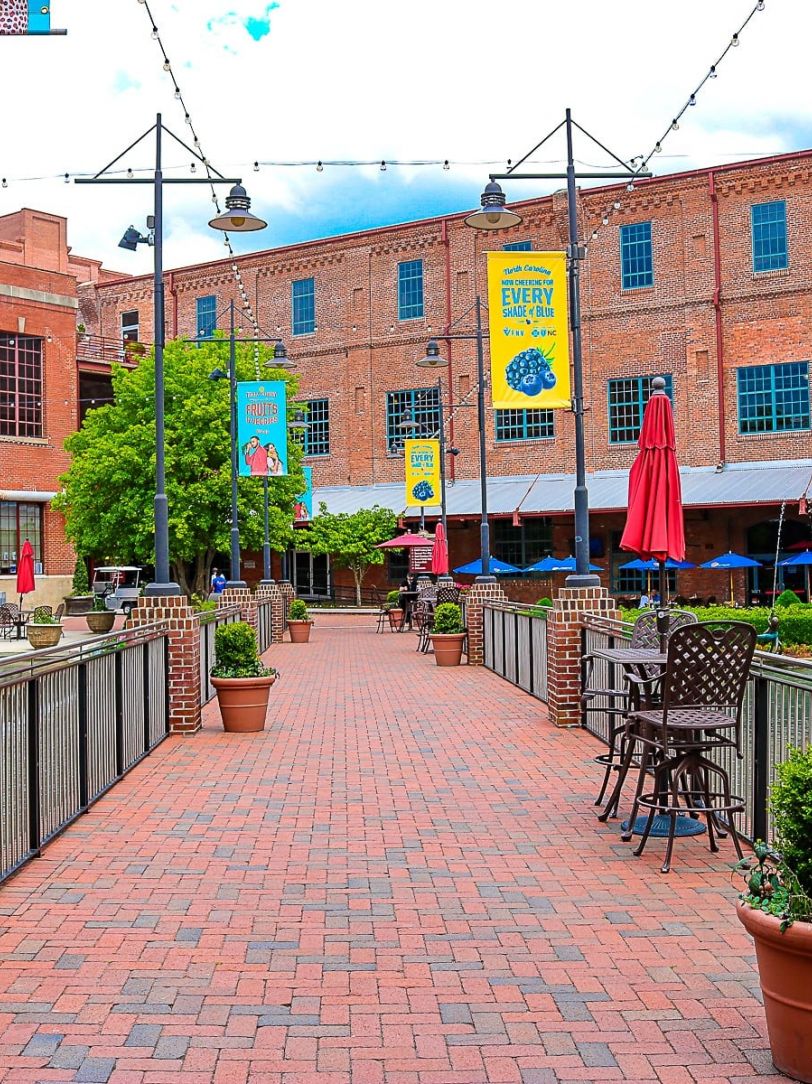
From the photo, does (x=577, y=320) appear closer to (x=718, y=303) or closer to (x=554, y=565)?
(x=554, y=565)

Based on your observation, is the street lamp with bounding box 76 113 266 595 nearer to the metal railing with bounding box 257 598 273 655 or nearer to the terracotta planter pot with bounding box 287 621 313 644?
the metal railing with bounding box 257 598 273 655

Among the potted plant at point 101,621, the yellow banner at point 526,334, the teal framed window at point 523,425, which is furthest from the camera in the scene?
the teal framed window at point 523,425

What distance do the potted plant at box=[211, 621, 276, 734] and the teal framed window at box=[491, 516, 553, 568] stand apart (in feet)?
86.6

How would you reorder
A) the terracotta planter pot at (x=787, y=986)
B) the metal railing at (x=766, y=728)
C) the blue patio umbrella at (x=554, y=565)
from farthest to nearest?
1. the blue patio umbrella at (x=554, y=565)
2. the metal railing at (x=766, y=728)
3. the terracotta planter pot at (x=787, y=986)

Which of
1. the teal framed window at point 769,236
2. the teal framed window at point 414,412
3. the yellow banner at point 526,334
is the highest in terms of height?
the teal framed window at point 769,236

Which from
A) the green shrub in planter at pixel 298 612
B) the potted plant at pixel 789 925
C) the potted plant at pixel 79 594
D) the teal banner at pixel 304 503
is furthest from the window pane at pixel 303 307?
the potted plant at pixel 789 925

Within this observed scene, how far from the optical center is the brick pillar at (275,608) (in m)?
29.2

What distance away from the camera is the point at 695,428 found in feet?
119

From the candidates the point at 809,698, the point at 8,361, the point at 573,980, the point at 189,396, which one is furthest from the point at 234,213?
the point at 8,361

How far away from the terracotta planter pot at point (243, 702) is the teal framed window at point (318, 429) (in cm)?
3276

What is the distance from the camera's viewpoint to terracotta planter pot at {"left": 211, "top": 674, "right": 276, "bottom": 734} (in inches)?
477

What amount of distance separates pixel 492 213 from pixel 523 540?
25.3 metres

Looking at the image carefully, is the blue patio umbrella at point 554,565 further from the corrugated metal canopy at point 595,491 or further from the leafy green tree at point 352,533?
the leafy green tree at point 352,533

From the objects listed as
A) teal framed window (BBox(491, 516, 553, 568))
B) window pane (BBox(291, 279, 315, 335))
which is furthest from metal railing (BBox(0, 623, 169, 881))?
window pane (BBox(291, 279, 315, 335))
